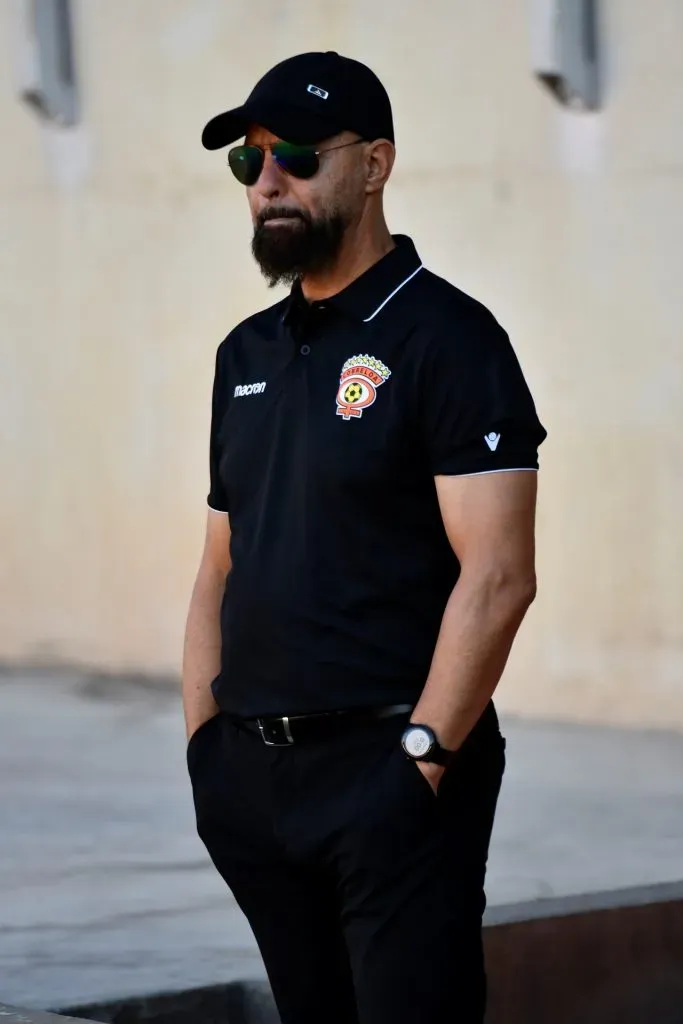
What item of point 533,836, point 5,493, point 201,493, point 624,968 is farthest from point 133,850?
point 5,493

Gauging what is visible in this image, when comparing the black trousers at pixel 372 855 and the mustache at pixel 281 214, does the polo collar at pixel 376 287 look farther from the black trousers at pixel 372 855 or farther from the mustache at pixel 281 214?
the black trousers at pixel 372 855

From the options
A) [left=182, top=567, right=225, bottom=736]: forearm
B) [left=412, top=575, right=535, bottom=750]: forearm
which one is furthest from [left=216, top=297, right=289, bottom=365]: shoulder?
[left=412, top=575, right=535, bottom=750]: forearm

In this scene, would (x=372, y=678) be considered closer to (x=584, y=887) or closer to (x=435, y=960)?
(x=435, y=960)

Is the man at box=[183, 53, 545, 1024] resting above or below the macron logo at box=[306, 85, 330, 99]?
below

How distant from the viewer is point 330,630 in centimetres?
253

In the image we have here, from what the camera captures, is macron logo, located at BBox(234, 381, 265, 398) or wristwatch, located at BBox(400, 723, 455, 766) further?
macron logo, located at BBox(234, 381, 265, 398)

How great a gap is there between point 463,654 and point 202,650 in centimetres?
58

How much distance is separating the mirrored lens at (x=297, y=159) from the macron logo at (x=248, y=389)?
0.30 m

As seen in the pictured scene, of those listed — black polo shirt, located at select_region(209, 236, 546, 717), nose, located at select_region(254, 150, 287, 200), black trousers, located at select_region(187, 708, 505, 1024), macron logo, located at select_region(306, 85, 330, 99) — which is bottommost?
→ black trousers, located at select_region(187, 708, 505, 1024)

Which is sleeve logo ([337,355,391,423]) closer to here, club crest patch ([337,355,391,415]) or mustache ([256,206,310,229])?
club crest patch ([337,355,391,415])

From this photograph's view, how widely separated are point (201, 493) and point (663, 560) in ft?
7.64

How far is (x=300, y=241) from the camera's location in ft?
8.57

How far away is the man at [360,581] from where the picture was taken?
8.08ft

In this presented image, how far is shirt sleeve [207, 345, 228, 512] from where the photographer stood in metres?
2.84
